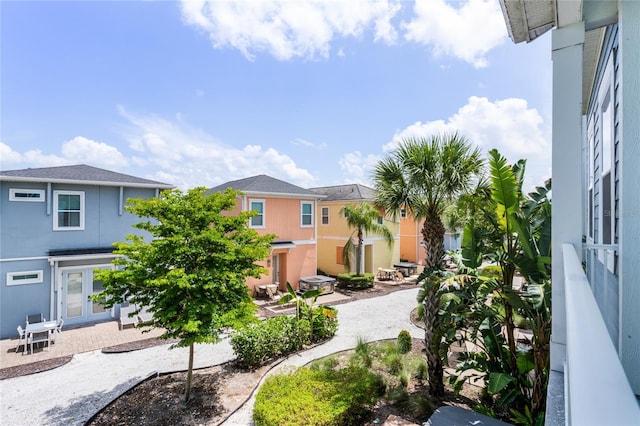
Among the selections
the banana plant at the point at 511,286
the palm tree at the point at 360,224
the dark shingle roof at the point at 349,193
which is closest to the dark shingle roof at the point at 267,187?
the palm tree at the point at 360,224

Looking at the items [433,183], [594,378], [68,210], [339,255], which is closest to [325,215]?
[339,255]

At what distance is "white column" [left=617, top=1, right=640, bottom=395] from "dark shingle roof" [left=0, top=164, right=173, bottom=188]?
15.2 metres

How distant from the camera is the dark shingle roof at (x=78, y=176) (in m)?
11.7

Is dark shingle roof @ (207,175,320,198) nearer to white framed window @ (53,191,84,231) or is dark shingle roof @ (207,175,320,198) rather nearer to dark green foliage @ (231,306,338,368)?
white framed window @ (53,191,84,231)

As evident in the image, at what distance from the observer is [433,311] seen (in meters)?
7.26

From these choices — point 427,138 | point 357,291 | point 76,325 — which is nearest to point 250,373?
point 427,138

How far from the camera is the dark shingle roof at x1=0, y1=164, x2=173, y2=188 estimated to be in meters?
11.7

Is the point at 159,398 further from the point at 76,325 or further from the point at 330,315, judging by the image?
the point at 76,325

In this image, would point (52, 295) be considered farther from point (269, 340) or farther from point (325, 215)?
point (325, 215)

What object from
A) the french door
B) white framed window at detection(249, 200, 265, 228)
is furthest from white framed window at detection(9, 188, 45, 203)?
white framed window at detection(249, 200, 265, 228)

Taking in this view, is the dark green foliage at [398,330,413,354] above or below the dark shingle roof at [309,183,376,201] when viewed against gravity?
below

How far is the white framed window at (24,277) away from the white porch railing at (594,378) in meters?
16.4

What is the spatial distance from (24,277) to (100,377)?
663 cm

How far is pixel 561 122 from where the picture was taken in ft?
9.42
